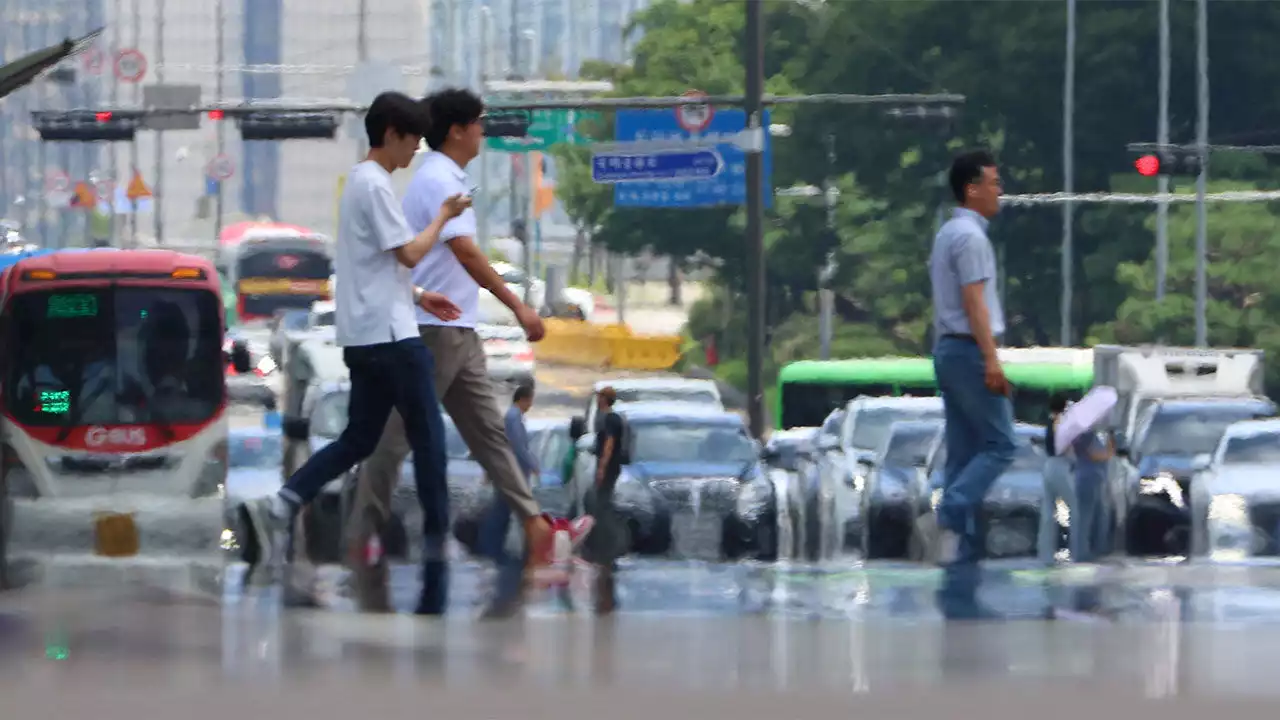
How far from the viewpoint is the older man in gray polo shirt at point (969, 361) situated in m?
10.2

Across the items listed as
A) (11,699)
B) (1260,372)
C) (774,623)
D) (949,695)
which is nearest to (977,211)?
(774,623)

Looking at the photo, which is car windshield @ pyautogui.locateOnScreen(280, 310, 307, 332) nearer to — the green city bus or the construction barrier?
the construction barrier

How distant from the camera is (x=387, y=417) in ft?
31.6

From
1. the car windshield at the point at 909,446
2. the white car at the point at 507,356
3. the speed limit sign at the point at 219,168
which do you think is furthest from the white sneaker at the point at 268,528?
the speed limit sign at the point at 219,168

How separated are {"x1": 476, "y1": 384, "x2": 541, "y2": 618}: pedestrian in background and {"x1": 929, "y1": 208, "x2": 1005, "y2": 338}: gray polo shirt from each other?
1.73 metres

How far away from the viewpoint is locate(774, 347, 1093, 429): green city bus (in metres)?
37.0

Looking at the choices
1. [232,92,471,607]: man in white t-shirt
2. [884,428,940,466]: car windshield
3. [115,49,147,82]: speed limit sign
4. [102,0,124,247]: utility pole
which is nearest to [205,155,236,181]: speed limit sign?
[115,49,147,82]: speed limit sign

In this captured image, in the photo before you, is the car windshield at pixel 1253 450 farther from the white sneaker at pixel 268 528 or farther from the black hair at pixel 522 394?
the white sneaker at pixel 268 528

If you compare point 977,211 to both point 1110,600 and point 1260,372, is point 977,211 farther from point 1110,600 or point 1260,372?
point 1260,372

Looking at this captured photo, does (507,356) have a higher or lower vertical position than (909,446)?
lower

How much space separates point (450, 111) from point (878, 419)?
1595 centimetres

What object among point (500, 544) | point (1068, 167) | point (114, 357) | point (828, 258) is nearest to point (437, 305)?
point (500, 544)

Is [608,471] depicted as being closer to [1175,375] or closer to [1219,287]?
[1175,375]

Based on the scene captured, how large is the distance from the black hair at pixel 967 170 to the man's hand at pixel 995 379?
0.71m
